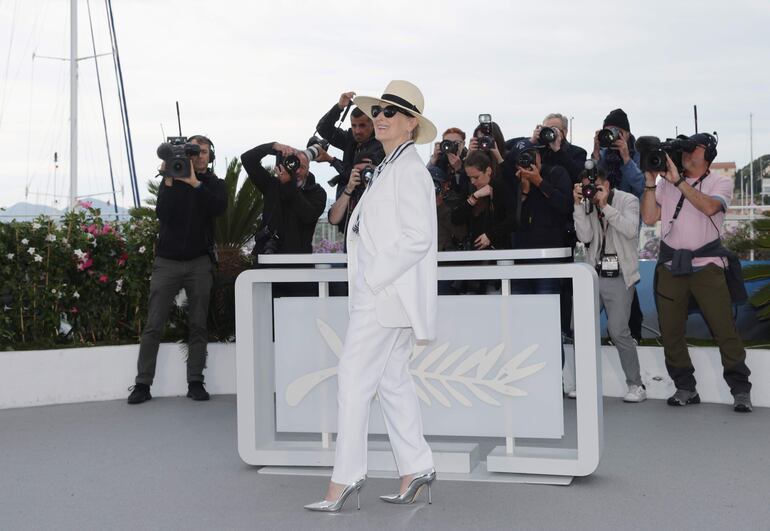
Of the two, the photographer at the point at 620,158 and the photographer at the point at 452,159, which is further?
the photographer at the point at 452,159

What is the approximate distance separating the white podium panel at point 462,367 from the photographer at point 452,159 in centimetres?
263

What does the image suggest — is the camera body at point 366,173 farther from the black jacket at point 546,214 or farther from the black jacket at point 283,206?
the black jacket at point 546,214

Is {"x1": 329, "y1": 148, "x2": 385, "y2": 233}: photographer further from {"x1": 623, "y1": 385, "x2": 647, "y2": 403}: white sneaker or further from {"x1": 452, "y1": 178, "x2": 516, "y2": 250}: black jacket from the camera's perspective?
{"x1": 623, "y1": 385, "x2": 647, "y2": 403}: white sneaker

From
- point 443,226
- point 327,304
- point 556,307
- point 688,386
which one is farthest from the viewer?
point 443,226

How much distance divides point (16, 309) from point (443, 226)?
11.6ft

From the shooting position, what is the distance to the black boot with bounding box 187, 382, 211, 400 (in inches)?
311

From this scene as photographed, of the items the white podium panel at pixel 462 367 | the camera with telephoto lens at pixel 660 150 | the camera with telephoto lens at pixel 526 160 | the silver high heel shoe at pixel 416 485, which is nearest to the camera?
the silver high heel shoe at pixel 416 485

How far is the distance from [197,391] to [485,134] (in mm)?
2952

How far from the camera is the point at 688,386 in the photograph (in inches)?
284

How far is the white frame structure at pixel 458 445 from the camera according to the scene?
4.98 meters

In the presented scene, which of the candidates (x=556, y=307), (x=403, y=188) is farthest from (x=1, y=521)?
(x=556, y=307)

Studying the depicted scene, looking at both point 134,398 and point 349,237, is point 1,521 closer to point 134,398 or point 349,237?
point 349,237

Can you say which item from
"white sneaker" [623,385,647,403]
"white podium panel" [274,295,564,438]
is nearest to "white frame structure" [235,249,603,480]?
"white podium panel" [274,295,564,438]

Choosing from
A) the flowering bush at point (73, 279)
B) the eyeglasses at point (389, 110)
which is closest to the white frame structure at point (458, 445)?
the eyeglasses at point (389, 110)
